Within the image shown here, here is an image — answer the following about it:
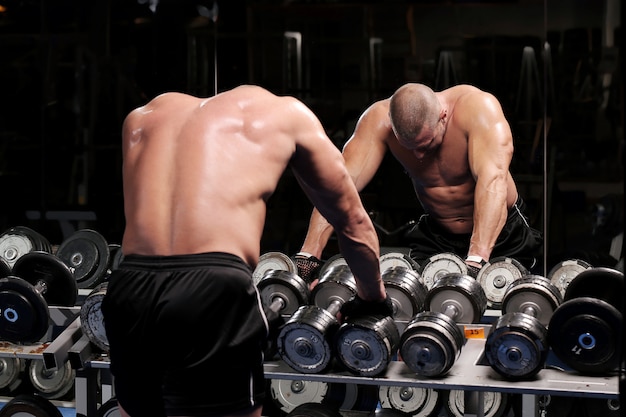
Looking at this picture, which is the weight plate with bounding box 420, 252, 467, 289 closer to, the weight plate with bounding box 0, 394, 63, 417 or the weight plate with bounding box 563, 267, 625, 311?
the weight plate with bounding box 563, 267, 625, 311

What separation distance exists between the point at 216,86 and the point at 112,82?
2.33ft

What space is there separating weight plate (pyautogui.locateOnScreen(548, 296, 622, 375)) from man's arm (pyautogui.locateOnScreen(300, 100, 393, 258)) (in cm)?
221

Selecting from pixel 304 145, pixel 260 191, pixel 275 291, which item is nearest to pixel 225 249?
pixel 260 191

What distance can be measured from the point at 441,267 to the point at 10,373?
2385mm

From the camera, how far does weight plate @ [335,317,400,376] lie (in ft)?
8.60

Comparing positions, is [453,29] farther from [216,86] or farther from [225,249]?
[225,249]

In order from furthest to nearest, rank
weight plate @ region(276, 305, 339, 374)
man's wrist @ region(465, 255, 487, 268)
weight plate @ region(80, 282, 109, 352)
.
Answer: man's wrist @ region(465, 255, 487, 268) → weight plate @ region(80, 282, 109, 352) → weight plate @ region(276, 305, 339, 374)

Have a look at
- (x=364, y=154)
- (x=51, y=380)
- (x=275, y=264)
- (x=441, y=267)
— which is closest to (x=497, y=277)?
(x=441, y=267)

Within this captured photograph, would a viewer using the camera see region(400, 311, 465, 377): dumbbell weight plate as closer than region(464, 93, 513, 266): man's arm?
Yes

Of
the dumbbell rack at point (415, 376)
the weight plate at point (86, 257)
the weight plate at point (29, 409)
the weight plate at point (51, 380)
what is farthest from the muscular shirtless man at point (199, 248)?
the weight plate at point (51, 380)

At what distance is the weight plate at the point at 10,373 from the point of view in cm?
477

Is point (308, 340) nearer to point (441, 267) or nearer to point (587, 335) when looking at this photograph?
point (587, 335)

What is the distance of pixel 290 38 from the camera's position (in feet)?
16.5

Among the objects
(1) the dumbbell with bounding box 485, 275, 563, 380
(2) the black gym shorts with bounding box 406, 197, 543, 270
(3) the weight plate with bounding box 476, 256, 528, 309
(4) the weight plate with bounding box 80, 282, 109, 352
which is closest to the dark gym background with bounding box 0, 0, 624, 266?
(2) the black gym shorts with bounding box 406, 197, 543, 270
